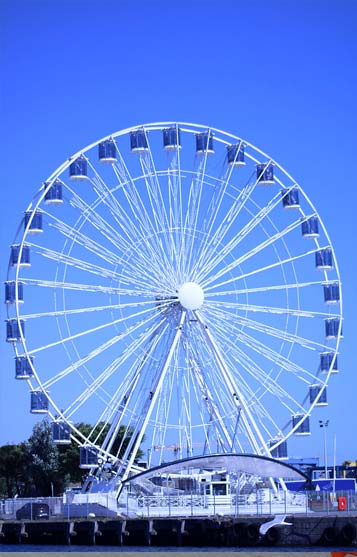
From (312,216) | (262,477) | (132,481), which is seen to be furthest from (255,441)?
(312,216)

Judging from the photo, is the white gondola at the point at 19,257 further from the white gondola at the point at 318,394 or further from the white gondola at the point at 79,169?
the white gondola at the point at 318,394

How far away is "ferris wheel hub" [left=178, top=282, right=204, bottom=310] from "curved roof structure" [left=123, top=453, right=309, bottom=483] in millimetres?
7404

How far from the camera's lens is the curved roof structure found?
66250 mm

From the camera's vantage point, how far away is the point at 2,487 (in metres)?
128

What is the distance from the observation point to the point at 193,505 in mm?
66250

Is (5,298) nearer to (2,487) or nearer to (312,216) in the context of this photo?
(312,216)

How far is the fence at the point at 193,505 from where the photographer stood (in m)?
65.3

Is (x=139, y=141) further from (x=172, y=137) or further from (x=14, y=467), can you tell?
(x=14, y=467)

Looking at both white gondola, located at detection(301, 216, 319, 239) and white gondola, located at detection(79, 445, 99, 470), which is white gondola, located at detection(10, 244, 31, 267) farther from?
white gondola, located at detection(301, 216, 319, 239)

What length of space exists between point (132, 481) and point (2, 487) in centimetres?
6430

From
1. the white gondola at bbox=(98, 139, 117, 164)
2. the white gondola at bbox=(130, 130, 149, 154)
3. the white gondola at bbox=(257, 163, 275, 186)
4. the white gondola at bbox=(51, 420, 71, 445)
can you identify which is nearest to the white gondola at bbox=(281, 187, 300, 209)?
the white gondola at bbox=(257, 163, 275, 186)

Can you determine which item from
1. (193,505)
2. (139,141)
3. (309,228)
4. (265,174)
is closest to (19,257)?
(139,141)

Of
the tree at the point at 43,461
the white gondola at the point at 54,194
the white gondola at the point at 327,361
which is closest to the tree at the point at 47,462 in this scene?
the tree at the point at 43,461

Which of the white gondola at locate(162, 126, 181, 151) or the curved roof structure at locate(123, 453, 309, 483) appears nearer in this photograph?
the curved roof structure at locate(123, 453, 309, 483)
